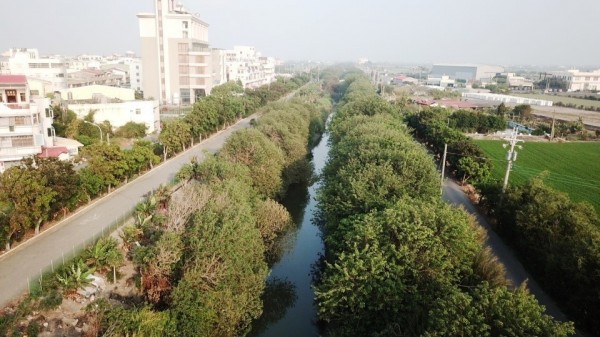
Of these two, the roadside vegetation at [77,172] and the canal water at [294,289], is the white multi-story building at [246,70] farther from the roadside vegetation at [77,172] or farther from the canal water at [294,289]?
the canal water at [294,289]

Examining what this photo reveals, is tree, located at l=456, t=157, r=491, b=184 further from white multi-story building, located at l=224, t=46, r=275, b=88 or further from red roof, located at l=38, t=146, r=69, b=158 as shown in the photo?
white multi-story building, located at l=224, t=46, r=275, b=88

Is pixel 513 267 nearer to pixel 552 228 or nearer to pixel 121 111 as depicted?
pixel 552 228

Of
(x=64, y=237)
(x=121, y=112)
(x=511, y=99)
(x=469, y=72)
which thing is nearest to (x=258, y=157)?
(x=64, y=237)

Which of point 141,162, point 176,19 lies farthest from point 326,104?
point 141,162

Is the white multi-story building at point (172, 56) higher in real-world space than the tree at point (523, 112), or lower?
higher

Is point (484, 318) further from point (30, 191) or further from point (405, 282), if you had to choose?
point (30, 191)

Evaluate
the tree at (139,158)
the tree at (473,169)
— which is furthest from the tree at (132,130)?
the tree at (473,169)

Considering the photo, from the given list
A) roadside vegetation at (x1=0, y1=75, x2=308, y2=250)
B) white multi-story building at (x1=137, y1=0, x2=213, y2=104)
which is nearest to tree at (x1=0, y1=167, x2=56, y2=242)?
roadside vegetation at (x1=0, y1=75, x2=308, y2=250)
